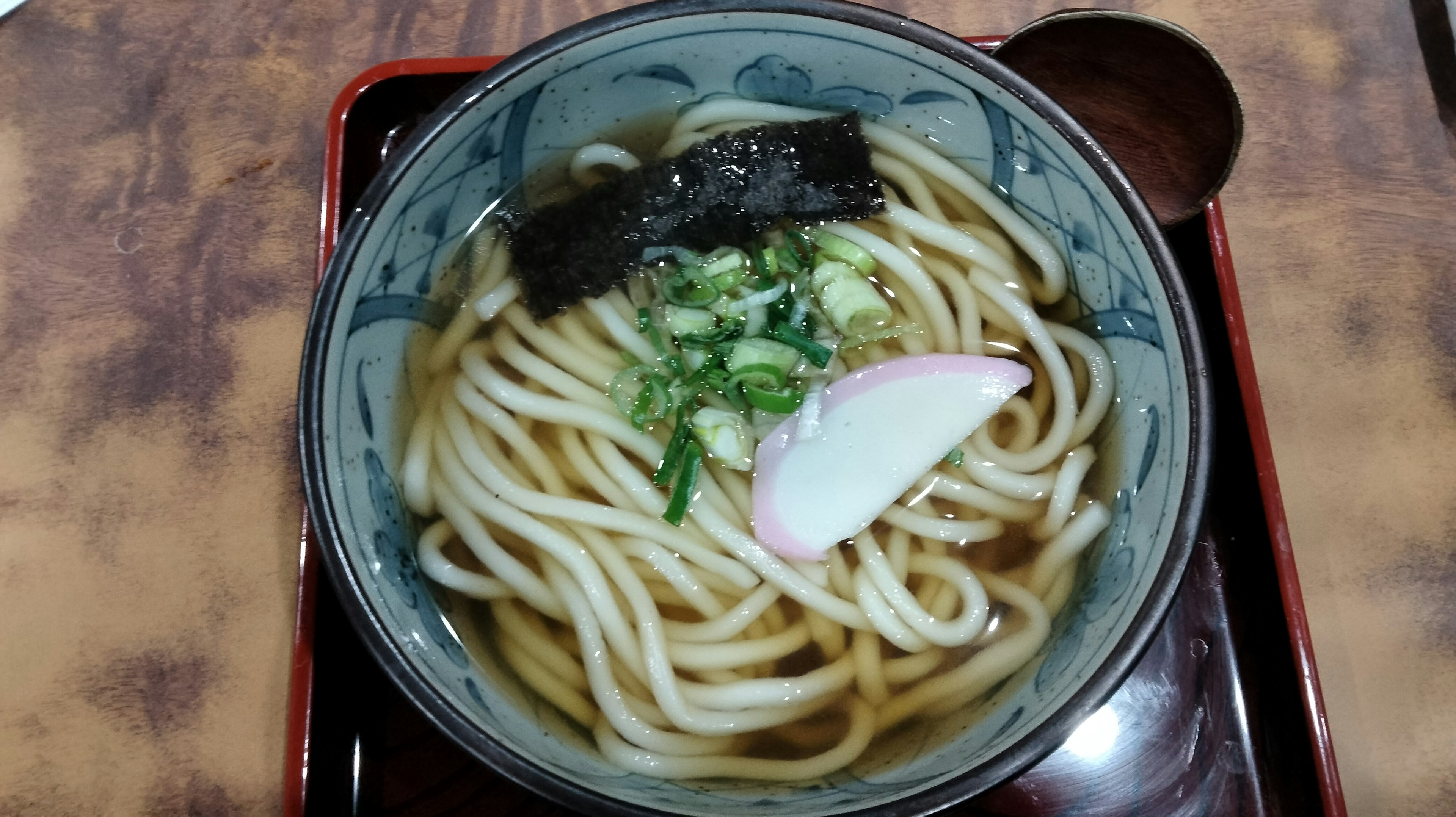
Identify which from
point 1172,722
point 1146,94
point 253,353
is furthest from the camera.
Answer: point 253,353

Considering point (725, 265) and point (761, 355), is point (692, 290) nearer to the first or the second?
point (725, 265)

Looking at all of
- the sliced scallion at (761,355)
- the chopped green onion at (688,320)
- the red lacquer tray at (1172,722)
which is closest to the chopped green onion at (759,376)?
the sliced scallion at (761,355)

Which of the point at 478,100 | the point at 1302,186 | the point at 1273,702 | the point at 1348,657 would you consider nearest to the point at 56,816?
the point at 478,100

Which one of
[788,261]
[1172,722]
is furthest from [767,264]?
[1172,722]

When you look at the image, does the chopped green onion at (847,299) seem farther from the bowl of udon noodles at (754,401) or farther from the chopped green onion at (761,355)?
the chopped green onion at (761,355)

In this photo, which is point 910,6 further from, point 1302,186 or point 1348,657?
point 1348,657

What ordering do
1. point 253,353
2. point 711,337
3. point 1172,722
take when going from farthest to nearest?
point 253,353 < point 711,337 < point 1172,722
